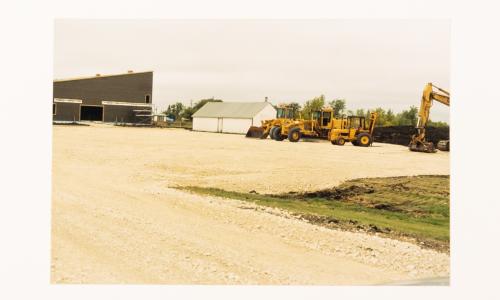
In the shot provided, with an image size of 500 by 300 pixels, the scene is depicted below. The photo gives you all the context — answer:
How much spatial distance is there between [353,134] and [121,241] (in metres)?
5.37

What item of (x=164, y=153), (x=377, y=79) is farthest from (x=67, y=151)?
(x=377, y=79)

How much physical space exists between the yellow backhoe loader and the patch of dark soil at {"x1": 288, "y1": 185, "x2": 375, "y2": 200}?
1700 millimetres

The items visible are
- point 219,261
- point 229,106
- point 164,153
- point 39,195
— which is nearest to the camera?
point 219,261

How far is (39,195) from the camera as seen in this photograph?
27.0ft

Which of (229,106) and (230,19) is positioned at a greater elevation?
(230,19)

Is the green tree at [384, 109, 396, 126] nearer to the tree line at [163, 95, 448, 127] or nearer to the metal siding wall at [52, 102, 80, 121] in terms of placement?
the tree line at [163, 95, 448, 127]

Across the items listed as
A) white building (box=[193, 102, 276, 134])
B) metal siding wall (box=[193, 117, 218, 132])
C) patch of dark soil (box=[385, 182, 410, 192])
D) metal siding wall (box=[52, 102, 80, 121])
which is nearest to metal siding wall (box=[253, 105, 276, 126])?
white building (box=[193, 102, 276, 134])

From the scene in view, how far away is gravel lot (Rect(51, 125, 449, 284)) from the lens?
754cm

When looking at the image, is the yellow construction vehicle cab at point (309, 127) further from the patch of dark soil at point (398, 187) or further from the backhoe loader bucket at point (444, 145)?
the backhoe loader bucket at point (444, 145)

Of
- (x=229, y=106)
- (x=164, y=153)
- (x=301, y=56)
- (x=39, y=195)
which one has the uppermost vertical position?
(x=301, y=56)

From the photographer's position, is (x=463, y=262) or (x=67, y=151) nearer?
(x=463, y=262)

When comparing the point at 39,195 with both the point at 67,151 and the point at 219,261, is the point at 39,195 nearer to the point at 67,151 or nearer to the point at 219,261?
the point at 67,151

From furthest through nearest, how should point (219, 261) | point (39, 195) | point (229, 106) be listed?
point (229, 106) < point (39, 195) < point (219, 261)

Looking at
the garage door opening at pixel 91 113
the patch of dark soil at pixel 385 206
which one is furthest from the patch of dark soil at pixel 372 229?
the garage door opening at pixel 91 113
